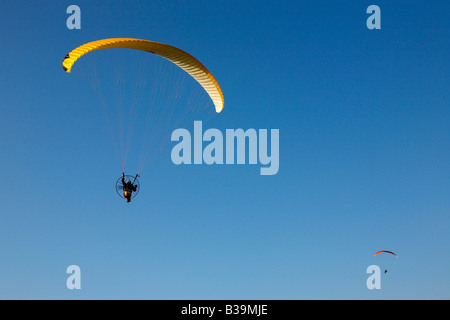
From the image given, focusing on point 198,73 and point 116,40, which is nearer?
point 116,40
